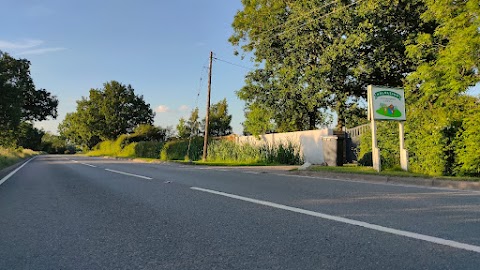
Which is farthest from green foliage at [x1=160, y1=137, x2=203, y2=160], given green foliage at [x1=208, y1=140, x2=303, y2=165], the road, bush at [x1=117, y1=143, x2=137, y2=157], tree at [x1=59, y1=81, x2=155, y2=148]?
tree at [x1=59, y1=81, x2=155, y2=148]

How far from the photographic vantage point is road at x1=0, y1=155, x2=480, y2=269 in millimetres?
3896

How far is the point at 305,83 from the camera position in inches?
1061

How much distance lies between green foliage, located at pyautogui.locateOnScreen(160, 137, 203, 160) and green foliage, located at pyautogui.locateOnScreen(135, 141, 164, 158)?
224cm

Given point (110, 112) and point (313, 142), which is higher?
point (110, 112)

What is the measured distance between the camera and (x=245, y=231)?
5.07 m

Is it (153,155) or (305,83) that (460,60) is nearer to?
(305,83)

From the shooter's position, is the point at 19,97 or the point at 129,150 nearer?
the point at 19,97

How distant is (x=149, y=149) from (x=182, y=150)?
28.4ft

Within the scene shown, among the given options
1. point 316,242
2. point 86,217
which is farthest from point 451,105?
point 86,217

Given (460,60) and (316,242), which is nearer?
(316,242)

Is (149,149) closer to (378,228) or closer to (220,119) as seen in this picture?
(220,119)

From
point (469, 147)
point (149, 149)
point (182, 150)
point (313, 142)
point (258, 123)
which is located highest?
point (258, 123)

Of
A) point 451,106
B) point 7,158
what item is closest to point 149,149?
point 7,158

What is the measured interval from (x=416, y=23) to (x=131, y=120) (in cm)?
5900
